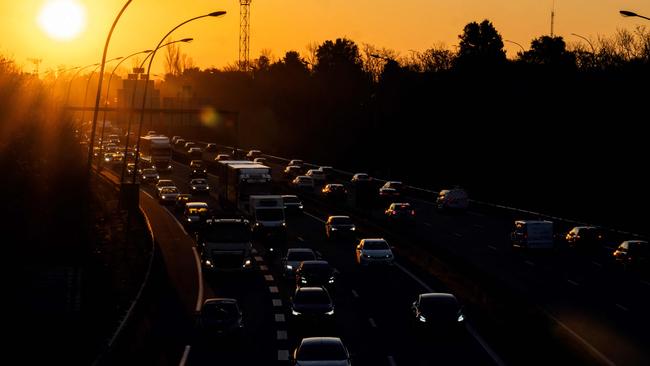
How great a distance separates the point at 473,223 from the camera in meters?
81.2

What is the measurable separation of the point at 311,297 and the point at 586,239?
30679mm

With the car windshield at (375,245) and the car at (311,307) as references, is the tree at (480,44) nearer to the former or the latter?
the car windshield at (375,245)

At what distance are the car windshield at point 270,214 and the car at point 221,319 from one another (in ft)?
104

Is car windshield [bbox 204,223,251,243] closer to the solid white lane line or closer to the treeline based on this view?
the solid white lane line

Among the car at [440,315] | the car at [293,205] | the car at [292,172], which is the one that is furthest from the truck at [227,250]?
the car at [292,172]

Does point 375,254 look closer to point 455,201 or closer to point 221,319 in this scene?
point 221,319

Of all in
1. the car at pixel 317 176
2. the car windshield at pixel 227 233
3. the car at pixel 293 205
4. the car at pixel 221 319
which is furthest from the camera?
the car at pixel 317 176

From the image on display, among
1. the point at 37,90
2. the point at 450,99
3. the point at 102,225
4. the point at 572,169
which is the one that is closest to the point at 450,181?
the point at 572,169

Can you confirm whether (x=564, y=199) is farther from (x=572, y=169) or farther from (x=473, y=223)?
(x=473, y=223)

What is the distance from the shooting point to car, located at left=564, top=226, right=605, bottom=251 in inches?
2468

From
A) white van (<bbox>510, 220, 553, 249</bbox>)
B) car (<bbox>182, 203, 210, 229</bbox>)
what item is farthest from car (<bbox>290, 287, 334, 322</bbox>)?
car (<bbox>182, 203, 210, 229</bbox>)

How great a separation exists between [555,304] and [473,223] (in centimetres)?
3913

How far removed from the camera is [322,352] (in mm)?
26281

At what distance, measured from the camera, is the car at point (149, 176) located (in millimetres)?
121000
